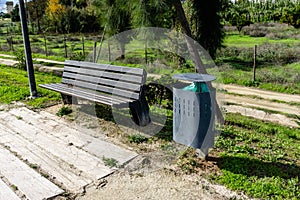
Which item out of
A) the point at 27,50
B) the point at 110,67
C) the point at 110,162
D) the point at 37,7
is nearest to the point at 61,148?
the point at 110,162

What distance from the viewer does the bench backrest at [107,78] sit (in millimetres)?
4199

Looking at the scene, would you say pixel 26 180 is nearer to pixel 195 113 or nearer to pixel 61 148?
pixel 61 148

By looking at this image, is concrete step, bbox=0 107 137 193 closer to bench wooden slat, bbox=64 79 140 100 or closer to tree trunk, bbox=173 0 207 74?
bench wooden slat, bbox=64 79 140 100

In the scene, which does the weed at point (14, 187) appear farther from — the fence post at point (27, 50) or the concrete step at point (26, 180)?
the fence post at point (27, 50)

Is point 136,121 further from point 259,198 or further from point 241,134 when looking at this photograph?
point 259,198

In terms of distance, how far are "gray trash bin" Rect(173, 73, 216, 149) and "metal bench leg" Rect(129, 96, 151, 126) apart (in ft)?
3.36

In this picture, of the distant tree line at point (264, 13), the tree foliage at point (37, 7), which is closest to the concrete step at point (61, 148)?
the distant tree line at point (264, 13)

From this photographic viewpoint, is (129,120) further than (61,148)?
Yes

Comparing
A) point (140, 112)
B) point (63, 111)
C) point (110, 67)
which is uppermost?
point (110, 67)

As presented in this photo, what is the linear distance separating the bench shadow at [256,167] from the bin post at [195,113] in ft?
Result: 0.93

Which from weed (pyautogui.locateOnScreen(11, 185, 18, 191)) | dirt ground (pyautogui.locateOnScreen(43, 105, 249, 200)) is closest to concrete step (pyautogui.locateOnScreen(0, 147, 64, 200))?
weed (pyautogui.locateOnScreen(11, 185, 18, 191))

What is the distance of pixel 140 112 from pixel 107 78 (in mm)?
874

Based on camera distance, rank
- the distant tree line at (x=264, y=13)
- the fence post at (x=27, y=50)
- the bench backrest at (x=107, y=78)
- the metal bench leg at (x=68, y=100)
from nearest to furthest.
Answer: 1. the bench backrest at (x=107, y=78)
2. the metal bench leg at (x=68, y=100)
3. the fence post at (x=27, y=50)
4. the distant tree line at (x=264, y=13)

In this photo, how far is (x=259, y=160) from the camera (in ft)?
11.0
